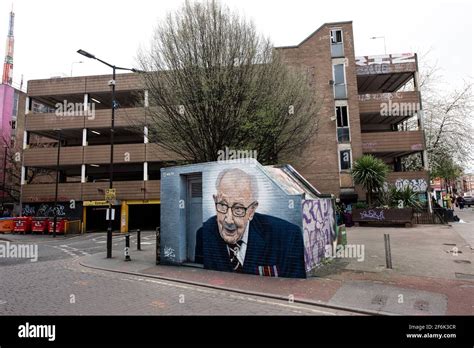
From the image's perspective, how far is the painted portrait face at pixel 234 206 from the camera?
952 centimetres

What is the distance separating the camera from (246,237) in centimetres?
950

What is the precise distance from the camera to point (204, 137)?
40.0 ft

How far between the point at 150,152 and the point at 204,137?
1791cm

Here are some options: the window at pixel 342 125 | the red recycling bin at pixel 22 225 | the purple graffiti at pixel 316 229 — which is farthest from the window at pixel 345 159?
the red recycling bin at pixel 22 225

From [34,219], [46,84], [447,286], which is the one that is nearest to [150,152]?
[34,219]

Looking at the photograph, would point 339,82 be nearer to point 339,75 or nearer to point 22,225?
point 339,75

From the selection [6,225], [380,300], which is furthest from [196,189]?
[6,225]

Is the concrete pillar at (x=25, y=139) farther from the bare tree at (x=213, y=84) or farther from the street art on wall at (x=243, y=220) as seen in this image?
the street art on wall at (x=243, y=220)

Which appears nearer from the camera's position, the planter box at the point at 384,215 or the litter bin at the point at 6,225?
the planter box at the point at 384,215

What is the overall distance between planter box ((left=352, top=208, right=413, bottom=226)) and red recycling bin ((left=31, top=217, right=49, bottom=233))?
24.9 meters

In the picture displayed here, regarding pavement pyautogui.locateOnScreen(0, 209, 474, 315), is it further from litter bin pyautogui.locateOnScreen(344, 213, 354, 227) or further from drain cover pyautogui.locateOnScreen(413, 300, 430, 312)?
litter bin pyautogui.locateOnScreen(344, 213, 354, 227)

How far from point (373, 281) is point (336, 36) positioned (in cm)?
2567

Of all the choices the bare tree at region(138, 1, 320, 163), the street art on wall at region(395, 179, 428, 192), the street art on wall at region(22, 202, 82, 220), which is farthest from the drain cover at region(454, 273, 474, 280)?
the street art on wall at region(22, 202, 82, 220)

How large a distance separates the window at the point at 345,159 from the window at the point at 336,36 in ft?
32.9
